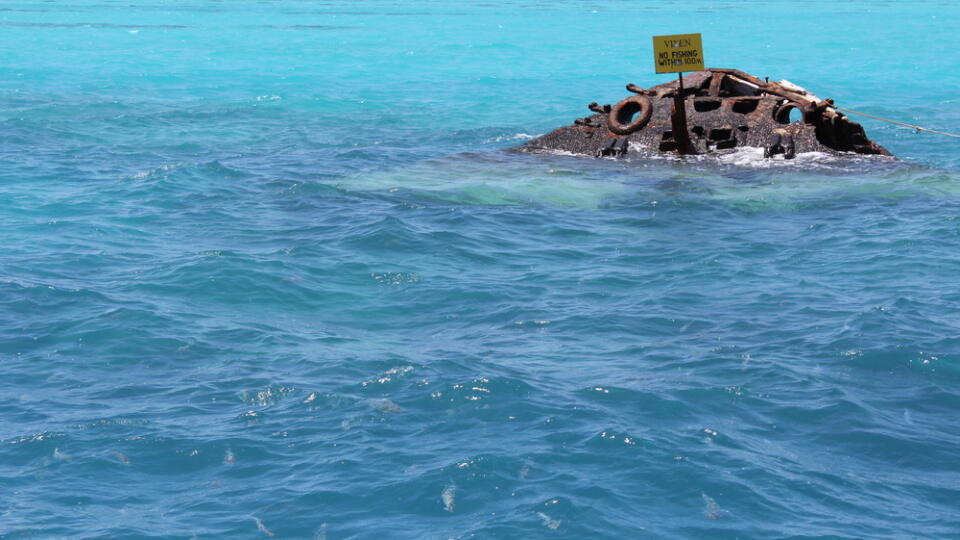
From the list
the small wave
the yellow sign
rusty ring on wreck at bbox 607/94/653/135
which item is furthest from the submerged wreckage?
the small wave

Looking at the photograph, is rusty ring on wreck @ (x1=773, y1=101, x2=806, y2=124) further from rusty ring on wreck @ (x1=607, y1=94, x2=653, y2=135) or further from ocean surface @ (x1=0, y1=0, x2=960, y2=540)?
rusty ring on wreck @ (x1=607, y1=94, x2=653, y2=135)

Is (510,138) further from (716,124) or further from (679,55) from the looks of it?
(679,55)

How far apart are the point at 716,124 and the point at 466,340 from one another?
937 cm

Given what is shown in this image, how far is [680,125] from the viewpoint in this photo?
55.6 ft

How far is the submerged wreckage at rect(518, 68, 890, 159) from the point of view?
17141 millimetres

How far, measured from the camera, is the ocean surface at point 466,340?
22.5 ft

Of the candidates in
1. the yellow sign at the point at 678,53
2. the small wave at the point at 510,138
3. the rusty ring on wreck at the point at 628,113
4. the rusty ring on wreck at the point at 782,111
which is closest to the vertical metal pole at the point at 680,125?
the yellow sign at the point at 678,53

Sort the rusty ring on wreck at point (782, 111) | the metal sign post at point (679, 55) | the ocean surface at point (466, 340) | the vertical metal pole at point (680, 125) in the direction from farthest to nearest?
the rusty ring on wreck at point (782, 111) → the vertical metal pole at point (680, 125) → the metal sign post at point (679, 55) → the ocean surface at point (466, 340)

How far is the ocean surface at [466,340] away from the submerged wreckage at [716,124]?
0.51 metres

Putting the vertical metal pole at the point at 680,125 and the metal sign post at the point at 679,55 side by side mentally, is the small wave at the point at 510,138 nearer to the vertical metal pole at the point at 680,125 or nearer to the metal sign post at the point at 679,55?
the vertical metal pole at the point at 680,125

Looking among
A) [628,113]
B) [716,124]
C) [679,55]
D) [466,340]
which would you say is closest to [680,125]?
[716,124]

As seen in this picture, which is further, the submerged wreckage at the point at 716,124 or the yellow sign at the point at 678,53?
the submerged wreckage at the point at 716,124

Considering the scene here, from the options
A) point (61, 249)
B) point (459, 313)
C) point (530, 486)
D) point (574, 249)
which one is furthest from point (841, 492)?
point (61, 249)

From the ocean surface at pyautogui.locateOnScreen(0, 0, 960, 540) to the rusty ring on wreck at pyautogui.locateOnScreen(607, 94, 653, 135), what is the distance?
39.9 inches
